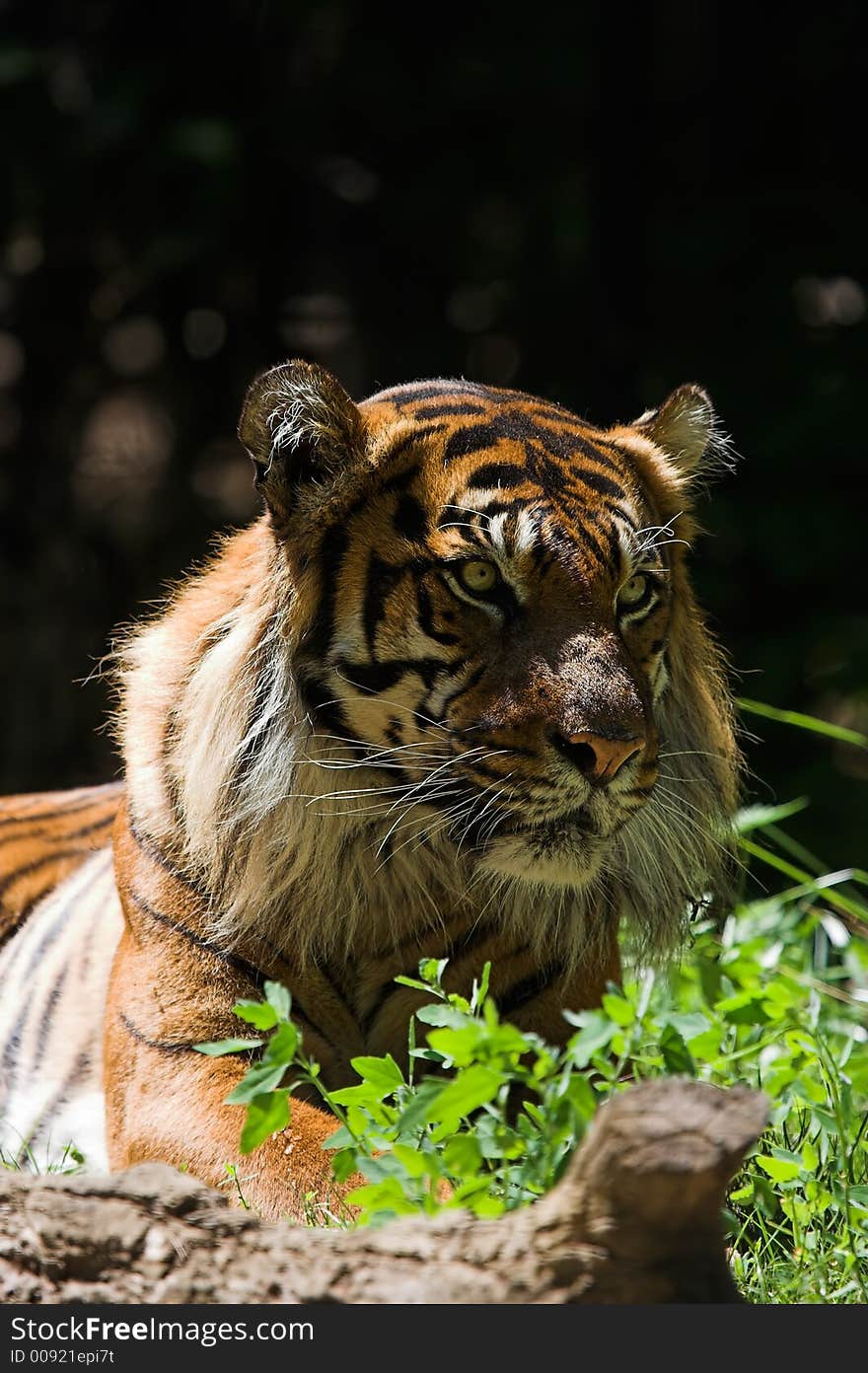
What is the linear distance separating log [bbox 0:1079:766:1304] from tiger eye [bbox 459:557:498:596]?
103 cm

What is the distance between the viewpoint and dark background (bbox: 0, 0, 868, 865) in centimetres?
579

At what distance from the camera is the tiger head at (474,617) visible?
241cm

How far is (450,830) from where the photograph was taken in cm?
261

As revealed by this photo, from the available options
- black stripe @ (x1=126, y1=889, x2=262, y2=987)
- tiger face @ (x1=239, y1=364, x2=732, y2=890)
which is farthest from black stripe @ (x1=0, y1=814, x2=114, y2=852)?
tiger face @ (x1=239, y1=364, x2=732, y2=890)

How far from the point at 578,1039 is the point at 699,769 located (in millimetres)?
1194

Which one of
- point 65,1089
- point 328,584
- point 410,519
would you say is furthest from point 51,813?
point 410,519

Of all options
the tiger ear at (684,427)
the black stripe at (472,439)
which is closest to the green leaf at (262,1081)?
the black stripe at (472,439)

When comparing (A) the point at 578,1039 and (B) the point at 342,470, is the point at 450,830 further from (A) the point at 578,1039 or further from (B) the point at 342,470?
(A) the point at 578,1039

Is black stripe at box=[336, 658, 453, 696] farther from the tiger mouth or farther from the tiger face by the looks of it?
the tiger mouth

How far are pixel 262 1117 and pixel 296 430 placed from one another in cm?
116

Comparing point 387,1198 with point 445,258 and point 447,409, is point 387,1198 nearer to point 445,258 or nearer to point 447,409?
point 447,409

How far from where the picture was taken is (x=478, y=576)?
98.0 inches

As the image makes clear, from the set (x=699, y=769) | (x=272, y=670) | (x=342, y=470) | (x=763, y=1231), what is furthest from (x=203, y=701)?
(x=763, y=1231)

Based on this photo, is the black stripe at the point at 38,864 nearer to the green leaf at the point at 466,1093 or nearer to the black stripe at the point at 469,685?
the black stripe at the point at 469,685
